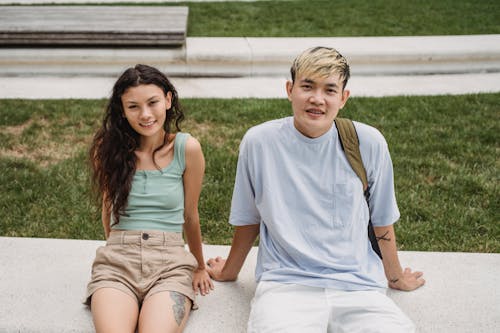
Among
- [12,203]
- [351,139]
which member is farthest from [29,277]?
[351,139]

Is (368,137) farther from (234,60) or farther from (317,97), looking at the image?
(234,60)

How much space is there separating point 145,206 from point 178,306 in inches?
17.7

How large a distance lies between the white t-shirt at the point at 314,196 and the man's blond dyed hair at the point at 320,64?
225mm

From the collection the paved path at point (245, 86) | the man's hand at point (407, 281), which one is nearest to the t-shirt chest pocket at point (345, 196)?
the man's hand at point (407, 281)

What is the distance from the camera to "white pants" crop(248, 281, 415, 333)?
6.56 ft

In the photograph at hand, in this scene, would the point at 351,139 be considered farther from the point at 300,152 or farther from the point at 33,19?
the point at 33,19

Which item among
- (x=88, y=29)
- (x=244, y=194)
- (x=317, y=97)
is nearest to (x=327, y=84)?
(x=317, y=97)

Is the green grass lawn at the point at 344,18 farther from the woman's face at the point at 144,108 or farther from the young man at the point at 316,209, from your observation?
the young man at the point at 316,209

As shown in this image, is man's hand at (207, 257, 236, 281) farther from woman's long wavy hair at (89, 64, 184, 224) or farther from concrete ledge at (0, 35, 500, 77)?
concrete ledge at (0, 35, 500, 77)

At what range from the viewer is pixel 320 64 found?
6.73ft

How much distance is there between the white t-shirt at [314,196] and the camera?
215 centimetres

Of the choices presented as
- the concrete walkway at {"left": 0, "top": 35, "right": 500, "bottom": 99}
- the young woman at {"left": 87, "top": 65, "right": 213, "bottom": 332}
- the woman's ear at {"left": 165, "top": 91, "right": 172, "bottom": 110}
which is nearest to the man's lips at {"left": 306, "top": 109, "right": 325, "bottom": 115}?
the young woman at {"left": 87, "top": 65, "right": 213, "bottom": 332}

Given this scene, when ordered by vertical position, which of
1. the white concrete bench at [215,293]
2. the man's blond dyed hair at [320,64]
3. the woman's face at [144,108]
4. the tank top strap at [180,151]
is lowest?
the white concrete bench at [215,293]

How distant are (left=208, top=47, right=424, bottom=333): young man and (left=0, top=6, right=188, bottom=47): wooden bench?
4400mm
